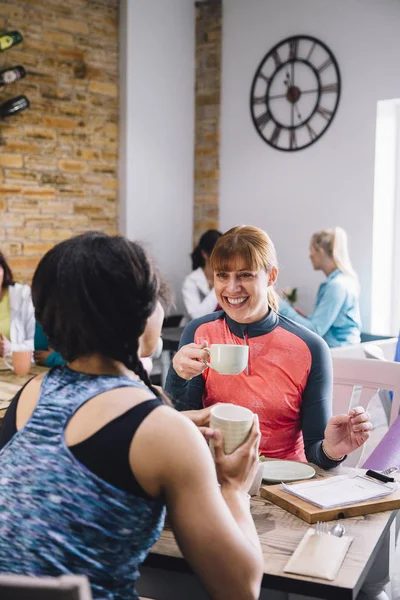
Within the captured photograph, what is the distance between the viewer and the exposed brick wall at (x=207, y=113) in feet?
20.1

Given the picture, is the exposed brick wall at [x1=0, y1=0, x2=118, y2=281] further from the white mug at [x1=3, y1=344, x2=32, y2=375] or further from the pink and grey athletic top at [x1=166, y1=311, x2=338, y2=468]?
the pink and grey athletic top at [x1=166, y1=311, x2=338, y2=468]

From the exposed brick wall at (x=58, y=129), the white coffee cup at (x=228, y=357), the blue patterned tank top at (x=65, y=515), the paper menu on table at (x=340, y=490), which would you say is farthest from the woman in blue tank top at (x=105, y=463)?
the exposed brick wall at (x=58, y=129)

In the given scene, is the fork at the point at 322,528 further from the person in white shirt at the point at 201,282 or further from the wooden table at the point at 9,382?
the person in white shirt at the point at 201,282

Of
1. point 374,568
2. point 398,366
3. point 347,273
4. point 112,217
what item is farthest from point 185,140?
point 374,568

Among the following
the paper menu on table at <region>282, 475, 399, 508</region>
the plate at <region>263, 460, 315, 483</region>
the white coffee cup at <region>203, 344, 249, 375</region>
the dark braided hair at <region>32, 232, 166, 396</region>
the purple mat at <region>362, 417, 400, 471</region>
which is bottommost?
the purple mat at <region>362, 417, 400, 471</region>

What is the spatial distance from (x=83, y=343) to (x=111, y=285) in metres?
0.11

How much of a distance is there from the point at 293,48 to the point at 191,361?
4.40 metres

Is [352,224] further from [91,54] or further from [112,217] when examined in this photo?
[91,54]

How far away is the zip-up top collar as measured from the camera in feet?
7.14

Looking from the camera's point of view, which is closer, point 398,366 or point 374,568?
point 374,568

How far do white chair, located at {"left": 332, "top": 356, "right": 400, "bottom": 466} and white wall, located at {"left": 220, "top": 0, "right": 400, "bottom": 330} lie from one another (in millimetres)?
2900

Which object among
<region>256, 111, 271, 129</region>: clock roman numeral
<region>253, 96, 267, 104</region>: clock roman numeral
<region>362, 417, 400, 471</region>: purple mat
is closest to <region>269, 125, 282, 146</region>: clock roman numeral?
<region>256, 111, 271, 129</region>: clock roman numeral

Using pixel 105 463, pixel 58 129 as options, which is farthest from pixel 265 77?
pixel 105 463

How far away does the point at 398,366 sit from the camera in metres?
2.55
